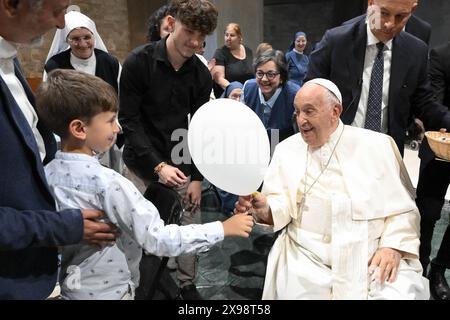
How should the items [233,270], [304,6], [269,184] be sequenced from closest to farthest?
[269,184], [233,270], [304,6]

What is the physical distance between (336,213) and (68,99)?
134 cm

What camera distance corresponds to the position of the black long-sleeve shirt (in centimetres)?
220

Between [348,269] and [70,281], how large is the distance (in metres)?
1.23

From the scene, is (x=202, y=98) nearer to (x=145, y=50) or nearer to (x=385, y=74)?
(x=145, y=50)

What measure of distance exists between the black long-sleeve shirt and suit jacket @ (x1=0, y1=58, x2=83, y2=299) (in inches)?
37.0

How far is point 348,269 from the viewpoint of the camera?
1.86 m

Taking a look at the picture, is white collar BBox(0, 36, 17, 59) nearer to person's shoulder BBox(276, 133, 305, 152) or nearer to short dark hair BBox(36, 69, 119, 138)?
short dark hair BBox(36, 69, 119, 138)

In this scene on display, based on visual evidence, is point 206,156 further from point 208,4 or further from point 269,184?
point 208,4

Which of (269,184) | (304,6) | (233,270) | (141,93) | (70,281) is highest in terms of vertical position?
(304,6)

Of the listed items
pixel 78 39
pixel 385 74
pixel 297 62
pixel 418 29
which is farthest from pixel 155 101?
pixel 297 62

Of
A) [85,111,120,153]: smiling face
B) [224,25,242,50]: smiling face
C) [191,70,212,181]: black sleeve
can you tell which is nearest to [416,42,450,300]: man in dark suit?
[191,70,212,181]: black sleeve

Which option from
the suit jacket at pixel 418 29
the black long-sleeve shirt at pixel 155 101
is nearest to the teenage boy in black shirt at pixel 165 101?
the black long-sleeve shirt at pixel 155 101

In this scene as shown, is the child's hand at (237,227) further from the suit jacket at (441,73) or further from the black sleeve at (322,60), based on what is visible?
the suit jacket at (441,73)
